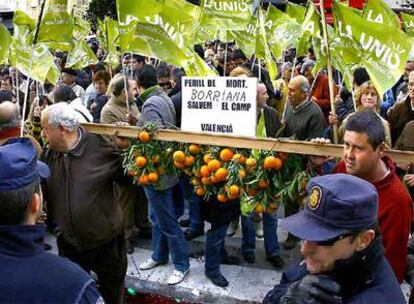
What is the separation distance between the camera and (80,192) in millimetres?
3787

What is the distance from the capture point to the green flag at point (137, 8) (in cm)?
451

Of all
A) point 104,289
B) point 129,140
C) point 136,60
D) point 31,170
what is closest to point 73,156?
point 129,140

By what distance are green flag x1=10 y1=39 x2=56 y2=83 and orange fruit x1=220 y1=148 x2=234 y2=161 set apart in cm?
220

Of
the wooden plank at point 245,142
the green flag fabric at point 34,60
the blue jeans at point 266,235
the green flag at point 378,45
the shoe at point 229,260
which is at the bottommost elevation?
the shoe at point 229,260

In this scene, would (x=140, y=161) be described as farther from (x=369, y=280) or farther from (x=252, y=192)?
(x=369, y=280)

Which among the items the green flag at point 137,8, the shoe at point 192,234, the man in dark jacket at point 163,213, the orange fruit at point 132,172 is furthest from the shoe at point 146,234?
the green flag at point 137,8

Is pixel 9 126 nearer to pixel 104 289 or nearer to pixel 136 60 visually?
pixel 104 289

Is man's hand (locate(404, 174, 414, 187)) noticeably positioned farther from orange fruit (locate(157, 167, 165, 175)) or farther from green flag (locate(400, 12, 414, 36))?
green flag (locate(400, 12, 414, 36))

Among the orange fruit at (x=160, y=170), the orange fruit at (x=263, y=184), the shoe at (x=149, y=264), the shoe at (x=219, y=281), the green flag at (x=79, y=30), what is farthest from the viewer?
the green flag at (x=79, y=30)

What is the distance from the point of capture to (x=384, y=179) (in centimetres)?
282

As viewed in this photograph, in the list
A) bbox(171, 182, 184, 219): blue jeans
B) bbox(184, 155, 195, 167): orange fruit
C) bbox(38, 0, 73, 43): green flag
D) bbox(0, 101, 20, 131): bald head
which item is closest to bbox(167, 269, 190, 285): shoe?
bbox(171, 182, 184, 219): blue jeans

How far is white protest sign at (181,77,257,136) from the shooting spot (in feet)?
13.0

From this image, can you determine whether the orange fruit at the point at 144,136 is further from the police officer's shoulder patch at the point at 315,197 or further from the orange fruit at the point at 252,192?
the police officer's shoulder patch at the point at 315,197

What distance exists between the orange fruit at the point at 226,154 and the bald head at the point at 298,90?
1930mm
